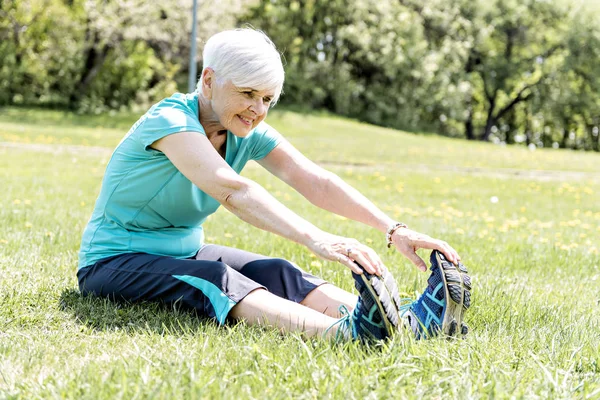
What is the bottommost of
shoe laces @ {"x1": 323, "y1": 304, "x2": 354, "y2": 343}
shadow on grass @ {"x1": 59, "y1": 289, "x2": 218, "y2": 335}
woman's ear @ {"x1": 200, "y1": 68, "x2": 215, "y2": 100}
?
shadow on grass @ {"x1": 59, "y1": 289, "x2": 218, "y2": 335}

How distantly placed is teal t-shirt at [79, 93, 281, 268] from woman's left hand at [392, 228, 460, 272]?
2.76 feet

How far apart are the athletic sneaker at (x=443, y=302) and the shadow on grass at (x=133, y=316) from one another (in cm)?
83

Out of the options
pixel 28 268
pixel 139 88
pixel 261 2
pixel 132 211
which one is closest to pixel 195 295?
pixel 132 211

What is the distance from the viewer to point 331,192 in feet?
10.8

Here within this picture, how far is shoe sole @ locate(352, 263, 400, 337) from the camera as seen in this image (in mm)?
2361

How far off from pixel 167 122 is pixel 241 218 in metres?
0.54

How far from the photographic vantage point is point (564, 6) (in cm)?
3834

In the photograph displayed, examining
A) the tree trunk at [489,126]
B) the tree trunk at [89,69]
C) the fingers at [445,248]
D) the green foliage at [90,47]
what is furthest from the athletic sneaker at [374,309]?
the tree trunk at [489,126]

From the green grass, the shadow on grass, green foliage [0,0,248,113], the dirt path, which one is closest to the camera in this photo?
the green grass

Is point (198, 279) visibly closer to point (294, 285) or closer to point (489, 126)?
point (294, 285)

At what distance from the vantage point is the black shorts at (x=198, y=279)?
2.83 metres

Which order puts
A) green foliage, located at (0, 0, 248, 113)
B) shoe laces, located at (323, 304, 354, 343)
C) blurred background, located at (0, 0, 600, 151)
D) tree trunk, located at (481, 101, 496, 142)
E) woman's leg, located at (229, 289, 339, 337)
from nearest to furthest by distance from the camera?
shoe laces, located at (323, 304, 354, 343) → woman's leg, located at (229, 289, 339, 337) → green foliage, located at (0, 0, 248, 113) → blurred background, located at (0, 0, 600, 151) → tree trunk, located at (481, 101, 496, 142)

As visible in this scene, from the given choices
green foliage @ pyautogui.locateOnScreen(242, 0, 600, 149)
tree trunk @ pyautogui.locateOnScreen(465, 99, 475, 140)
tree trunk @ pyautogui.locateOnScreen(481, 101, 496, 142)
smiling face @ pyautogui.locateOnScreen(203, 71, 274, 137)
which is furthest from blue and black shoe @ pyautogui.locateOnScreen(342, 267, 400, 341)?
tree trunk @ pyautogui.locateOnScreen(465, 99, 475, 140)

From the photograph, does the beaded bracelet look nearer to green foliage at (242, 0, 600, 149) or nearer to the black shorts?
the black shorts
